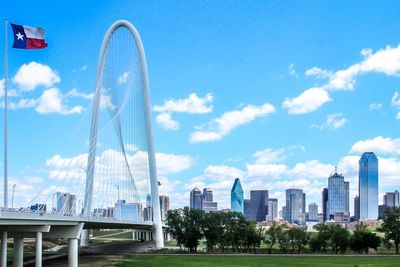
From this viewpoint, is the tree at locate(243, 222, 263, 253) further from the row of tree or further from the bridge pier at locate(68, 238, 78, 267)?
the bridge pier at locate(68, 238, 78, 267)

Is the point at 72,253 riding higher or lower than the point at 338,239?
higher

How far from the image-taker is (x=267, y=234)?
315 feet

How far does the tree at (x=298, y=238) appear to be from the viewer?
92562 millimetres

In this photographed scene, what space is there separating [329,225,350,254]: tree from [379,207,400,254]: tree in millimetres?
6176

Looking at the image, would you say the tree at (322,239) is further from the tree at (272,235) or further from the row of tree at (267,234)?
the tree at (272,235)

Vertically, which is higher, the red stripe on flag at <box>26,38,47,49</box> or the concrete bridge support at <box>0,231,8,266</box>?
the red stripe on flag at <box>26,38,47,49</box>

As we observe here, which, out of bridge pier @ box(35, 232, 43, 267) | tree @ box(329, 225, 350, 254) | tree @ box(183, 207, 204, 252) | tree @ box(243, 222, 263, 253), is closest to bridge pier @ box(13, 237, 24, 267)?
bridge pier @ box(35, 232, 43, 267)

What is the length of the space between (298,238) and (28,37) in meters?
57.8

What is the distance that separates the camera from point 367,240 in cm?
9356

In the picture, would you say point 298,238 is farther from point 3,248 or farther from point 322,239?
point 3,248

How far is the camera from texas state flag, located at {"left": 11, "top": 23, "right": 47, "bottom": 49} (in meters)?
45.6

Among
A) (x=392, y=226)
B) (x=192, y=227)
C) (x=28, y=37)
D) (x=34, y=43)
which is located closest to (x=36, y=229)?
(x=34, y=43)

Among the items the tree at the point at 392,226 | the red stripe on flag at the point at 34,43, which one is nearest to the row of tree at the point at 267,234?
the tree at the point at 392,226

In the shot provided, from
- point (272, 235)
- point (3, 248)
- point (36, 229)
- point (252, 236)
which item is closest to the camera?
point (36, 229)
